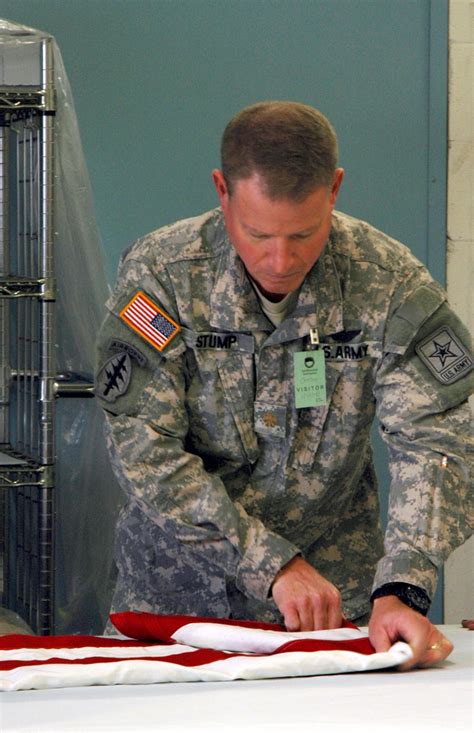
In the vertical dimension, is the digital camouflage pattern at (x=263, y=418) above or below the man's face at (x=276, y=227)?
below

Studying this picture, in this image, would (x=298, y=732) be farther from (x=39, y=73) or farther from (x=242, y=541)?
(x=39, y=73)

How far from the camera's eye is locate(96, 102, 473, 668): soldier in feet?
5.40

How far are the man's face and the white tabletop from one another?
23.1 inches

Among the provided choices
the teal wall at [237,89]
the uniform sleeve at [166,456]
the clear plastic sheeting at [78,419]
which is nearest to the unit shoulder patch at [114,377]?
the uniform sleeve at [166,456]

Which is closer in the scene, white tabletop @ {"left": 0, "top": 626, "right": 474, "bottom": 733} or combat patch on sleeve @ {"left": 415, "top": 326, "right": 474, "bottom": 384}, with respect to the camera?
white tabletop @ {"left": 0, "top": 626, "right": 474, "bottom": 733}

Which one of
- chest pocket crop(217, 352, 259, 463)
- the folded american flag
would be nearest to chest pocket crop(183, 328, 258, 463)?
chest pocket crop(217, 352, 259, 463)

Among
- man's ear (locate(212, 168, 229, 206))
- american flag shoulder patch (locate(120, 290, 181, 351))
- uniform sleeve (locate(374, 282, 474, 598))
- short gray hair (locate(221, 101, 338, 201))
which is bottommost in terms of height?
uniform sleeve (locate(374, 282, 474, 598))

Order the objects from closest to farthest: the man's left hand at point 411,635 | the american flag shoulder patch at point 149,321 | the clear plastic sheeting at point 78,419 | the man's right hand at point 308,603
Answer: the man's left hand at point 411,635, the man's right hand at point 308,603, the american flag shoulder patch at point 149,321, the clear plastic sheeting at point 78,419

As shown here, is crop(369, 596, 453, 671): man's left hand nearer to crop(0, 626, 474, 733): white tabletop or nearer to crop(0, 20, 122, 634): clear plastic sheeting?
crop(0, 626, 474, 733): white tabletop

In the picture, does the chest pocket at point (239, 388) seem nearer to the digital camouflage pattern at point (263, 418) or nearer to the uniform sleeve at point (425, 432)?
the digital camouflage pattern at point (263, 418)

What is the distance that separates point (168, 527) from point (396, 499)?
352mm

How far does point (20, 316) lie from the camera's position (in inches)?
106

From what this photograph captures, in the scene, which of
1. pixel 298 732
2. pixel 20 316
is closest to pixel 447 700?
→ pixel 298 732

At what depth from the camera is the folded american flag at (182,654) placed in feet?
4.36
